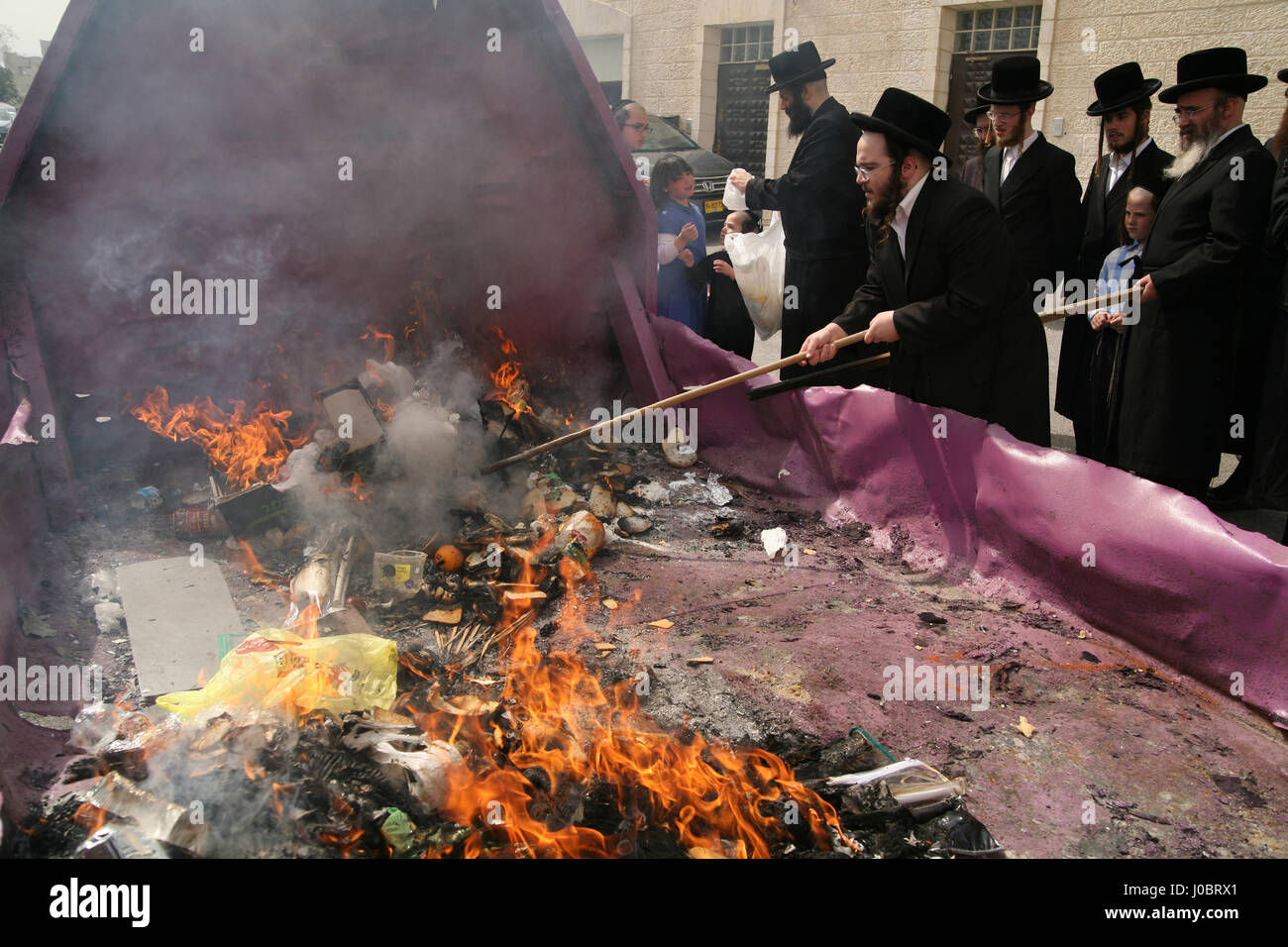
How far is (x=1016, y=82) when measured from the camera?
219 inches

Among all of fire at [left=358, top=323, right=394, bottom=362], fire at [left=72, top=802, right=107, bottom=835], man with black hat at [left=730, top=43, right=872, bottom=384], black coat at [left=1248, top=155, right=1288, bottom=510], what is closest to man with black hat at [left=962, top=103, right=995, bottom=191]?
man with black hat at [left=730, top=43, right=872, bottom=384]

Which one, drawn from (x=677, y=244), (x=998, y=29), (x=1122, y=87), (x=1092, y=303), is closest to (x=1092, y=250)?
(x=1122, y=87)

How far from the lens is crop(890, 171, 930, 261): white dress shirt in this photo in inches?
170

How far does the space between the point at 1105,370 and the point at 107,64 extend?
5843mm

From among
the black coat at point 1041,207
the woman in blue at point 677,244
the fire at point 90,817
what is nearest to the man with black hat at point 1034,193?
the black coat at point 1041,207

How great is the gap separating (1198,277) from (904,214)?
147 centimetres

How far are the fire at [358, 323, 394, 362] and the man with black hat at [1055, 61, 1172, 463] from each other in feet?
14.4

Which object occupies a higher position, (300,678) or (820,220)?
(820,220)

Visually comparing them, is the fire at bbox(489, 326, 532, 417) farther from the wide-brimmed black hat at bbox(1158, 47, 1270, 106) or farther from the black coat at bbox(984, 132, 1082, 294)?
the wide-brimmed black hat at bbox(1158, 47, 1270, 106)

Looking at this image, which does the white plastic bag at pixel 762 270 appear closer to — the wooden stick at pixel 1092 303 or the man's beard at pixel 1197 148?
the wooden stick at pixel 1092 303

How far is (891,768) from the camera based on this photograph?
3.01 meters

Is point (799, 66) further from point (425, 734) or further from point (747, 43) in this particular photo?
point (747, 43)

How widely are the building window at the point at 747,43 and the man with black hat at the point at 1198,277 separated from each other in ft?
47.5

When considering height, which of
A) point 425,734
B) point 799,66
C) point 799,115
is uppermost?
point 799,66
